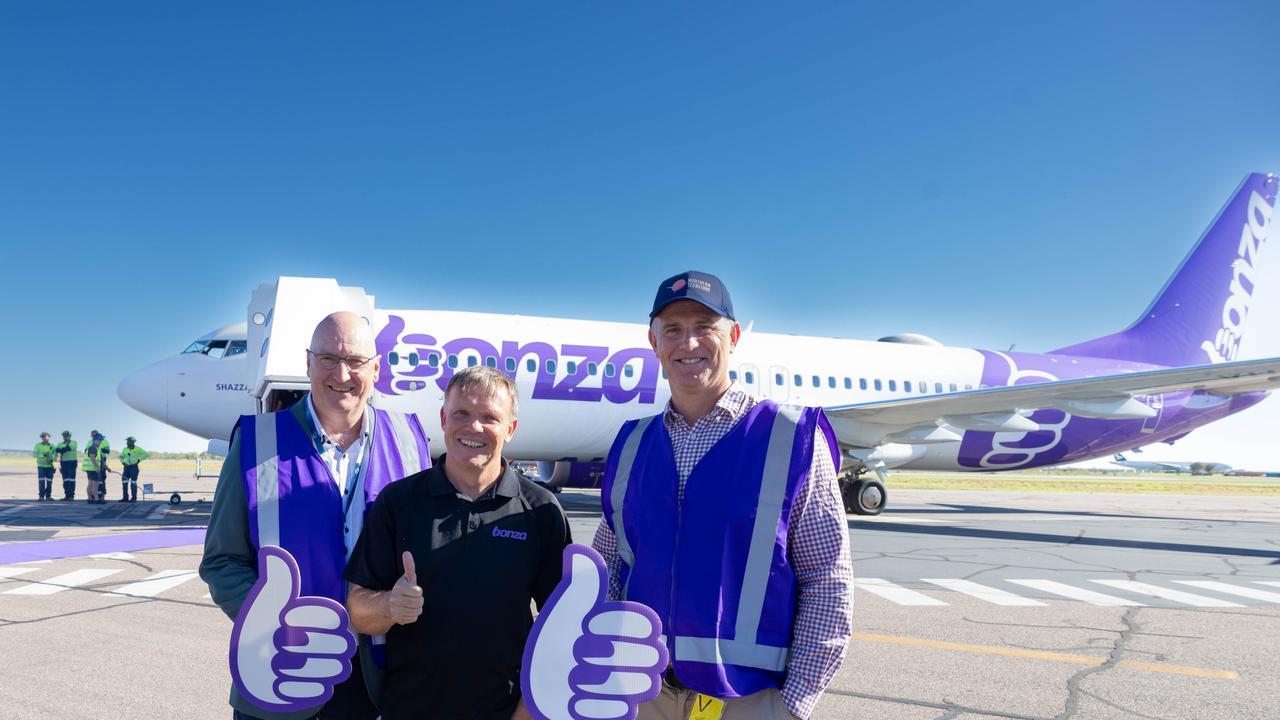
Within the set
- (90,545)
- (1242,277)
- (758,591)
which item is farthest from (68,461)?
(1242,277)

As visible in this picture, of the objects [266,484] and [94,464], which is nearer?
[266,484]

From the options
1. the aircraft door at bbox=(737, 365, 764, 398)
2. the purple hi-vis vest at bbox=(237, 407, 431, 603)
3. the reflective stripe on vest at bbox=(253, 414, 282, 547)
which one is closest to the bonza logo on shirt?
the purple hi-vis vest at bbox=(237, 407, 431, 603)

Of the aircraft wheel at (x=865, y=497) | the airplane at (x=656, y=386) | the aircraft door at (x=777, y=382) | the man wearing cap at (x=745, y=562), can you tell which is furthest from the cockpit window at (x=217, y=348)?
the man wearing cap at (x=745, y=562)

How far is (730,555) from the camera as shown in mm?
2088

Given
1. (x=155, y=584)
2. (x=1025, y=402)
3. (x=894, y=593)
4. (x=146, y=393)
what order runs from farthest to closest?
(x=1025, y=402)
(x=146, y=393)
(x=894, y=593)
(x=155, y=584)

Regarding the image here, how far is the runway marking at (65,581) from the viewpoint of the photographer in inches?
263

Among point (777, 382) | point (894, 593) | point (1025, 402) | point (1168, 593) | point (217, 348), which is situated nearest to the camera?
point (894, 593)

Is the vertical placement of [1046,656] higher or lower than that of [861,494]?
higher

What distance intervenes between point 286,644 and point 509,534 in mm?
614

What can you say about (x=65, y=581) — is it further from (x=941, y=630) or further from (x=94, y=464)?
(x=94, y=464)

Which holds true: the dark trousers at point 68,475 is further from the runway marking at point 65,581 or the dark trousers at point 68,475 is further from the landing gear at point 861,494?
the landing gear at point 861,494

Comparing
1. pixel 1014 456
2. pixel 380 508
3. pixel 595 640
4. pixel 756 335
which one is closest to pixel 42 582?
pixel 380 508

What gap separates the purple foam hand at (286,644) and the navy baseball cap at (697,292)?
1.19 metres

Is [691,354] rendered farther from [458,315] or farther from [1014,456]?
[1014,456]
